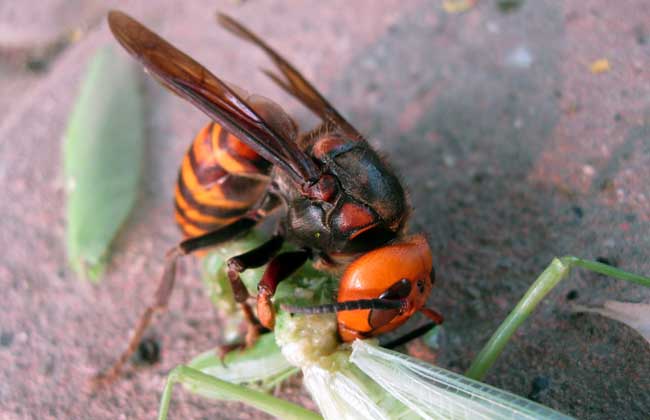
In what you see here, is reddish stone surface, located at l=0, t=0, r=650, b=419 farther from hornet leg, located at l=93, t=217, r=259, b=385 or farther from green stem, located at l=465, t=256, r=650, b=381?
green stem, located at l=465, t=256, r=650, b=381

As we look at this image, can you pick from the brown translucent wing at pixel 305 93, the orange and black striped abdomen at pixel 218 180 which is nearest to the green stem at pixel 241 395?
the orange and black striped abdomen at pixel 218 180

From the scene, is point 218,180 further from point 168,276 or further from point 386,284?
point 386,284

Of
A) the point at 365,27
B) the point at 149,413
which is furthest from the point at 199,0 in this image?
the point at 149,413

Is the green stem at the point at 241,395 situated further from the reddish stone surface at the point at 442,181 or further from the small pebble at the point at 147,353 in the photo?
the small pebble at the point at 147,353

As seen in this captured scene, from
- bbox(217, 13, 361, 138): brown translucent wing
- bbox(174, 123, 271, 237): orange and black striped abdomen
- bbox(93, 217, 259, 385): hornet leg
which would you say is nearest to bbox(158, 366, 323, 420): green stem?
bbox(93, 217, 259, 385): hornet leg

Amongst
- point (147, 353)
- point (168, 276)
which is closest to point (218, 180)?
point (168, 276)
